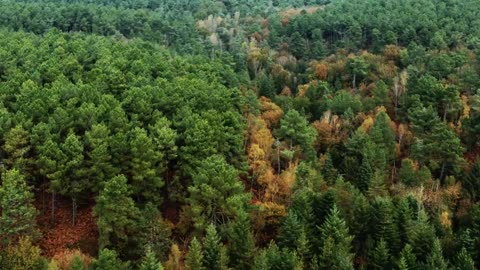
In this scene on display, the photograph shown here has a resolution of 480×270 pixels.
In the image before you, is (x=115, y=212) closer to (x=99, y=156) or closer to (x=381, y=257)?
(x=99, y=156)

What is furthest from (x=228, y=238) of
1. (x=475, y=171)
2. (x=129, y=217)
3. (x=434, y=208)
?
(x=475, y=171)

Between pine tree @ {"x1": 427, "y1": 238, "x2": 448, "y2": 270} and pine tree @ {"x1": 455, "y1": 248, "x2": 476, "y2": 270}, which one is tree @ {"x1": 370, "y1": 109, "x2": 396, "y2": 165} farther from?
pine tree @ {"x1": 427, "y1": 238, "x2": 448, "y2": 270}

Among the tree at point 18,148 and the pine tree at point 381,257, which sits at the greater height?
the tree at point 18,148

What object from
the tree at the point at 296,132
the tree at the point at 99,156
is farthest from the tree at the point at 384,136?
the tree at the point at 99,156

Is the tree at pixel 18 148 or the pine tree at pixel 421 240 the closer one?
the pine tree at pixel 421 240

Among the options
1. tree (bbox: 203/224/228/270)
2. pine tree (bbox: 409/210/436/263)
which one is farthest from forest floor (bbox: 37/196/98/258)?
pine tree (bbox: 409/210/436/263)

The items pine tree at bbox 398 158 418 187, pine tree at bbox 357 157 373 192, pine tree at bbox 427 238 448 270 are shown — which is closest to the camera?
pine tree at bbox 427 238 448 270

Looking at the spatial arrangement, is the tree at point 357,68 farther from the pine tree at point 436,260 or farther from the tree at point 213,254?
the tree at point 213,254

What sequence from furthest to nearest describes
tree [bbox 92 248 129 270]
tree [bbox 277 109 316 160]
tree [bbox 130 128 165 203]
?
tree [bbox 277 109 316 160]
tree [bbox 130 128 165 203]
tree [bbox 92 248 129 270]
